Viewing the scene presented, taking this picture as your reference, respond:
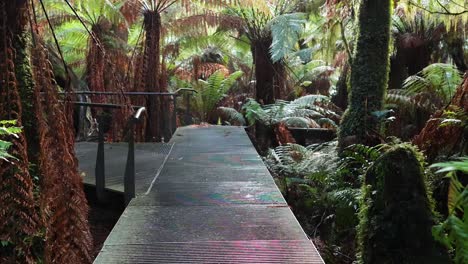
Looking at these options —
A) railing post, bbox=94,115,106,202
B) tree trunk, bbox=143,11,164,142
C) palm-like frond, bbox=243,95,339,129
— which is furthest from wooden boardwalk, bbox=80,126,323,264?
palm-like frond, bbox=243,95,339,129

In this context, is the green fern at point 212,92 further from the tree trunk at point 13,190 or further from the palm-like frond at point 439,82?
the tree trunk at point 13,190

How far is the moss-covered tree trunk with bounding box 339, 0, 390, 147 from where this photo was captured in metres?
6.51

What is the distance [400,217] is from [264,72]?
10400 mm

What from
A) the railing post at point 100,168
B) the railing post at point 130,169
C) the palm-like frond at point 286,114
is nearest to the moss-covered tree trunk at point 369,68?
the railing post at point 130,169

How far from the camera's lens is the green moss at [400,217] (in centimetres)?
263

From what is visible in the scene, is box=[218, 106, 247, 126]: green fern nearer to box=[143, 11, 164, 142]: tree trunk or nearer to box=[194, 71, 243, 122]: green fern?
box=[194, 71, 243, 122]: green fern

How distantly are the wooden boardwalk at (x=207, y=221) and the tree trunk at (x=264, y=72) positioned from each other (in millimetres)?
6429

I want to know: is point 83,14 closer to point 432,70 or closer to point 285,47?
point 285,47

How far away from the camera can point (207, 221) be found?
3844 millimetres

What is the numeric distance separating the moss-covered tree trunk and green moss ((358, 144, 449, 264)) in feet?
12.0

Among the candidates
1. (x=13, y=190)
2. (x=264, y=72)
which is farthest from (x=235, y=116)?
Result: (x=13, y=190)

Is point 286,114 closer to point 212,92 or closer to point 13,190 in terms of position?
Result: point 212,92

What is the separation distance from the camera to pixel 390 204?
2758 millimetres

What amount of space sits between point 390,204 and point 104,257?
1807 millimetres
